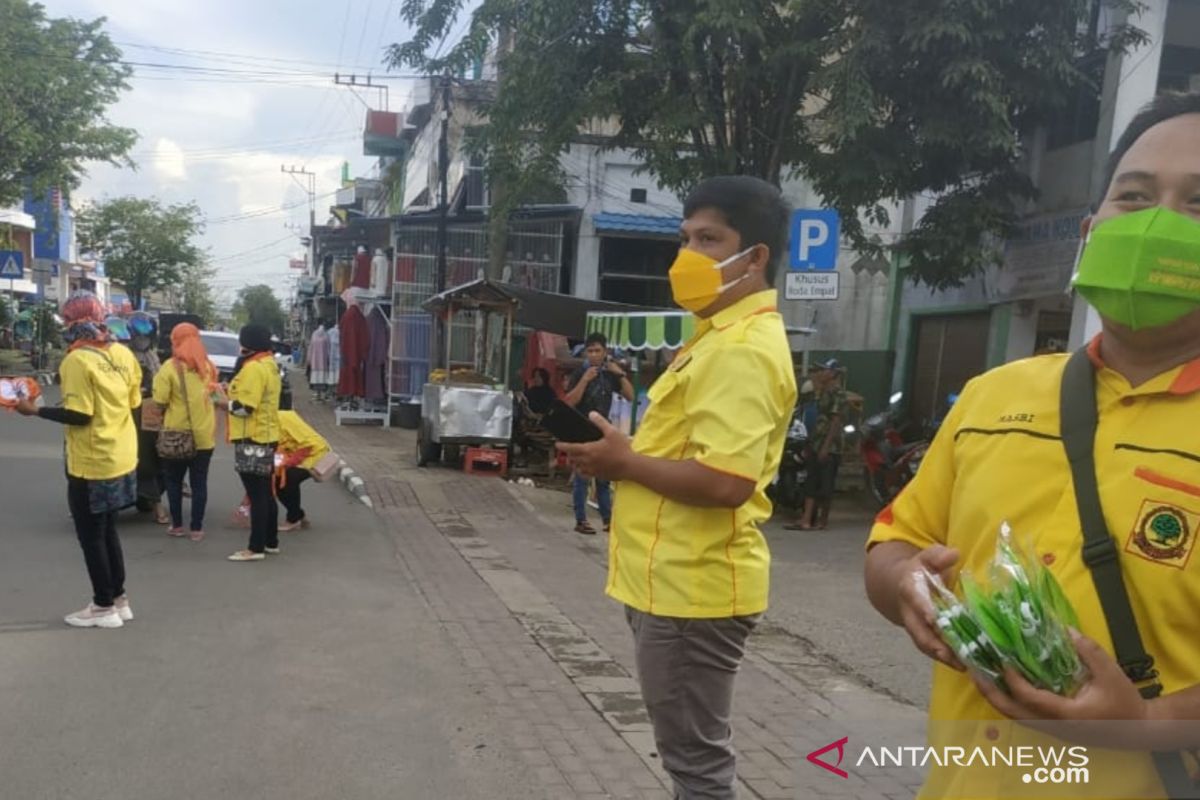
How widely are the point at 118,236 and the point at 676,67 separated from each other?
42.3 metres

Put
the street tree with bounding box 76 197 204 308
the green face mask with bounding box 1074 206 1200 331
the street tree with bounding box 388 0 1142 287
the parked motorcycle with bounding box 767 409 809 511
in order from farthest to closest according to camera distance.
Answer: the street tree with bounding box 76 197 204 308 → the parked motorcycle with bounding box 767 409 809 511 → the street tree with bounding box 388 0 1142 287 → the green face mask with bounding box 1074 206 1200 331

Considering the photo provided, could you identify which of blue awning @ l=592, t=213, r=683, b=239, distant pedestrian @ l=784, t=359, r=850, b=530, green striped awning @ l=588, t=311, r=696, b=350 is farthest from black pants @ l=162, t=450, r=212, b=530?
blue awning @ l=592, t=213, r=683, b=239

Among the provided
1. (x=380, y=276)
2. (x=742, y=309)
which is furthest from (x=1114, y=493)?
(x=380, y=276)

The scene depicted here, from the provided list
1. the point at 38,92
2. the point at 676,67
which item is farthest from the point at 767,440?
the point at 38,92

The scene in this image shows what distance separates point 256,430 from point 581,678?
3.48 m

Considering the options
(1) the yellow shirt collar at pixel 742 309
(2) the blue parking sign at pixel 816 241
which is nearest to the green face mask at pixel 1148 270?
(1) the yellow shirt collar at pixel 742 309

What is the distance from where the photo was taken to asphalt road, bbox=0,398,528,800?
3.40 m

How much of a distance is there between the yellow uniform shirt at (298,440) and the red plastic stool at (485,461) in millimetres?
3537

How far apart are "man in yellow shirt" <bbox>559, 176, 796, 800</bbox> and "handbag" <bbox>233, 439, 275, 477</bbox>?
504 centimetres

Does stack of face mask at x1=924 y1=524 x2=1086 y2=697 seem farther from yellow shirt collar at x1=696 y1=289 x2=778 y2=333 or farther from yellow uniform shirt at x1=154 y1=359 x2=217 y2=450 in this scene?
yellow uniform shirt at x1=154 y1=359 x2=217 y2=450

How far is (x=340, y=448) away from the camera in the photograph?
13.5 metres

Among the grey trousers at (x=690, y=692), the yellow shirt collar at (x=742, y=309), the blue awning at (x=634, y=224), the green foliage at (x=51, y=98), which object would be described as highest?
the green foliage at (x=51, y=98)

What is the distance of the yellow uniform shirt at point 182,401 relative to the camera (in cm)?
727

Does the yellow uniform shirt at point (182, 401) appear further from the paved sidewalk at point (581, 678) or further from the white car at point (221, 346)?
the white car at point (221, 346)
